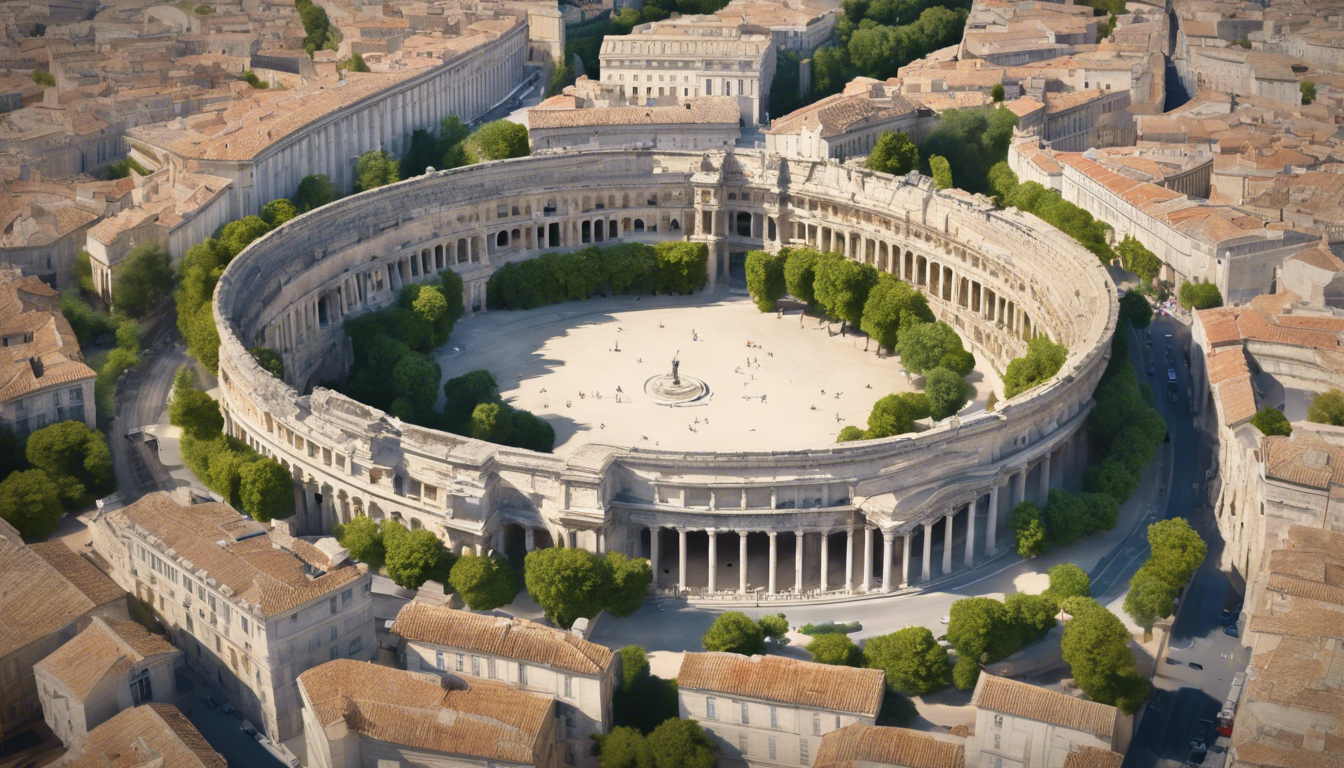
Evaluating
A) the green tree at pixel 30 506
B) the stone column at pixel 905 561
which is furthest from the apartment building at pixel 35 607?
the stone column at pixel 905 561

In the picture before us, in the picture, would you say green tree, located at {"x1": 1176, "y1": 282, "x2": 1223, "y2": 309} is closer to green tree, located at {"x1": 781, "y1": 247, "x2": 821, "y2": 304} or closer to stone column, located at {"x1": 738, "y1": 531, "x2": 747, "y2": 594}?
green tree, located at {"x1": 781, "y1": 247, "x2": 821, "y2": 304}

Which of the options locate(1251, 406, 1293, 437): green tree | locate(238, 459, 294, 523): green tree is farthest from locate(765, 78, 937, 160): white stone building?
locate(238, 459, 294, 523): green tree

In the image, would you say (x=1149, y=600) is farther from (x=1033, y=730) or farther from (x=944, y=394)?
(x=944, y=394)

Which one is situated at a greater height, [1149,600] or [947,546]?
[1149,600]

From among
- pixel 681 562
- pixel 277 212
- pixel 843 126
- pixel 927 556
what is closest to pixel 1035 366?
pixel 927 556

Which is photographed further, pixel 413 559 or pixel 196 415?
pixel 196 415

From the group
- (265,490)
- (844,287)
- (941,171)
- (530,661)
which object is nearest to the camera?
(530,661)

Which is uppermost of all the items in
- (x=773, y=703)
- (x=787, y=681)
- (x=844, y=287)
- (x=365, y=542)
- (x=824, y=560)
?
(x=844, y=287)
